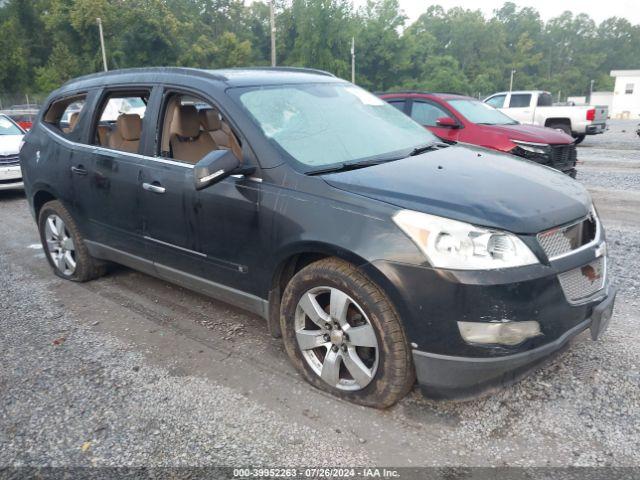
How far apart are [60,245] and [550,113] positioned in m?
15.8

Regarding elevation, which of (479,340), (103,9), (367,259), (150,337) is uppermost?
(103,9)

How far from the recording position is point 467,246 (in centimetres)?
244

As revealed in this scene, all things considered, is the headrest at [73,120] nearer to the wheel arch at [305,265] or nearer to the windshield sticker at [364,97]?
the windshield sticker at [364,97]

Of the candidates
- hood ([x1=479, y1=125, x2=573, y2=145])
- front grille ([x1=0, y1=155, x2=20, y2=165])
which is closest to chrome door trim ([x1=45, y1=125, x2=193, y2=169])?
front grille ([x1=0, y1=155, x2=20, y2=165])

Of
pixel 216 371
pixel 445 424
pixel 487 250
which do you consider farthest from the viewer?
pixel 216 371

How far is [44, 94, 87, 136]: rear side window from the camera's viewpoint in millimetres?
4676

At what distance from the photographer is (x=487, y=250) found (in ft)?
8.01

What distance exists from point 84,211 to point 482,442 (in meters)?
3.55

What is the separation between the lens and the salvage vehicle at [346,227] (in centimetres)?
246

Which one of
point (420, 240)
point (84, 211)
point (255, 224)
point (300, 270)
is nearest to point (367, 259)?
point (420, 240)

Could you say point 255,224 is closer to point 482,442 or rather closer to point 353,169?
point 353,169

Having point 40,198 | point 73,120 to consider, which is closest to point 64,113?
point 73,120

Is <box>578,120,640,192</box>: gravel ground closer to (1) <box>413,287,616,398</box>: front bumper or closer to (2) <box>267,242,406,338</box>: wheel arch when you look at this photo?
(1) <box>413,287,616,398</box>: front bumper

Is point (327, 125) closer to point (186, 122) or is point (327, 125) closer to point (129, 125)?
point (186, 122)
